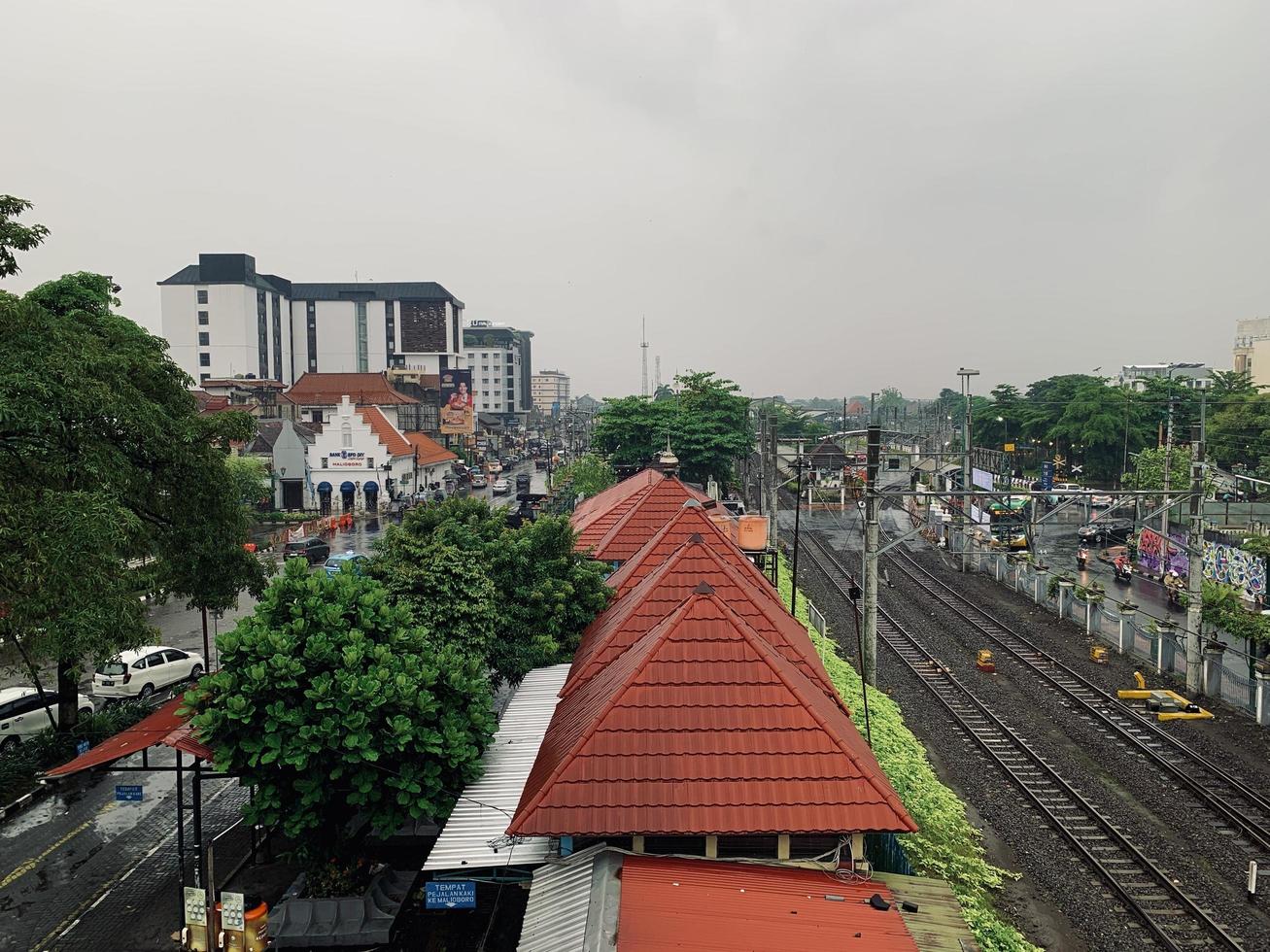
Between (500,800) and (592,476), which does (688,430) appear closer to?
(592,476)

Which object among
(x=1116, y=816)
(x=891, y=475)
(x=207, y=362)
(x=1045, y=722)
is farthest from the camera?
(x=207, y=362)

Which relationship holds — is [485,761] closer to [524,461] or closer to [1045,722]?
[1045,722]

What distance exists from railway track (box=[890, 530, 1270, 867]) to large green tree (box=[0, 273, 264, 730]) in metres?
18.9

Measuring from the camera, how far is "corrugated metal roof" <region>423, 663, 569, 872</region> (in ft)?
34.8

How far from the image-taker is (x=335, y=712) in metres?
11.6

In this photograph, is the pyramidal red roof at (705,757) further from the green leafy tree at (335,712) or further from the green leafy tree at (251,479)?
the green leafy tree at (251,479)

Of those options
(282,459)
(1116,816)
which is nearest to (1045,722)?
(1116,816)

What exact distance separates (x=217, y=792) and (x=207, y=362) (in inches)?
3801

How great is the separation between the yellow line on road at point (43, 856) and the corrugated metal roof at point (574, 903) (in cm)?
996

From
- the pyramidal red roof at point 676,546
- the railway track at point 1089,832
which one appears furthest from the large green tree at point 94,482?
the railway track at point 1089,832

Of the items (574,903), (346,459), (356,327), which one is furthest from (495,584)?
(356,327)

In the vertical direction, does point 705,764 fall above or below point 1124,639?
above

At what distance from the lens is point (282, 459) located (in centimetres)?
6275

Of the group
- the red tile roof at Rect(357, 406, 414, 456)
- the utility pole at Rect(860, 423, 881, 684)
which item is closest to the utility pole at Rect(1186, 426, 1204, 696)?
the utility pole at Rect(860, 423, 881, 684)
